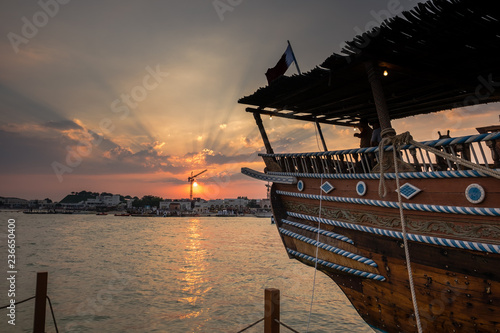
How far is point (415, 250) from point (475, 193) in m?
1.00

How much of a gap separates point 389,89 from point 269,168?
10.3 ft

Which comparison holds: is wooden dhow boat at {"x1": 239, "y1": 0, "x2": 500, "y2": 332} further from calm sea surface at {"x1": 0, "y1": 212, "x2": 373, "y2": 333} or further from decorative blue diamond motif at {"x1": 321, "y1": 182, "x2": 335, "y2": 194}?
calm sea surface at {"x1": 0, "y1": 212, "x2": 373, "y2": 333}

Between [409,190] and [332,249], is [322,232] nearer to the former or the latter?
[332,249]

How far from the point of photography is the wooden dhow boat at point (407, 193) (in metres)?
3.05

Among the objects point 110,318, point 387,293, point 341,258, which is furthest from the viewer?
point 110,318

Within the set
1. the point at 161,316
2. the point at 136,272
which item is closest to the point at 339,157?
the point at 161,316

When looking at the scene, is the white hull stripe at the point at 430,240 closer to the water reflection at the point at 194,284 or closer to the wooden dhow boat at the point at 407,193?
the wooden dhow boat at the point at 407,193

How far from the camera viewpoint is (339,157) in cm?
465

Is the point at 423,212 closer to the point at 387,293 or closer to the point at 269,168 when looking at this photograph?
the point at 387,293

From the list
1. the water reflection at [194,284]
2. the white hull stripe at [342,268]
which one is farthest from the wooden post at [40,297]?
the white hull stripe at [342,268]

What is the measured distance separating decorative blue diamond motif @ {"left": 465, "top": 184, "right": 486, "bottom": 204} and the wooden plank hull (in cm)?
4

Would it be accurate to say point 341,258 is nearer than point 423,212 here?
No

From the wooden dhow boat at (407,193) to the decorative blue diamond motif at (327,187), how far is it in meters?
0.02

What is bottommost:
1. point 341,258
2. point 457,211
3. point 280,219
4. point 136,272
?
point 136,272
